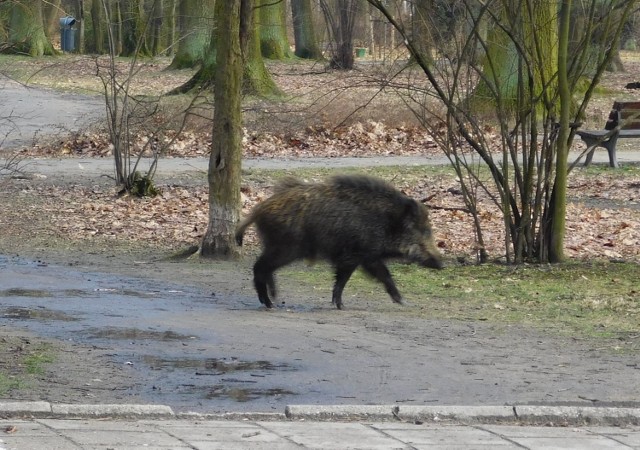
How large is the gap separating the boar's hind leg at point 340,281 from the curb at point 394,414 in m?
4.10

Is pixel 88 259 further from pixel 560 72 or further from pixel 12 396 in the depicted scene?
pixel 12 396

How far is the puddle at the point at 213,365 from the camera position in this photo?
8133 millimetres

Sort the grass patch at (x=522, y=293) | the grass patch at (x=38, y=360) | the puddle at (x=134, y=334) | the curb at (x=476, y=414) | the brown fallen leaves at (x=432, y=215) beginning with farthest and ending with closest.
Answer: the brown fallen leaves at (x=432, y=215)
the grass patch at (x=522, y=293)
the puddle at (x=134, y=334)
the grass patch at (x=38, y=360)
the curb at (x=476, y=414)

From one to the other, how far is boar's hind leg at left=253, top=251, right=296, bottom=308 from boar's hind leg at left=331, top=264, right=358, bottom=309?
477 millimetres

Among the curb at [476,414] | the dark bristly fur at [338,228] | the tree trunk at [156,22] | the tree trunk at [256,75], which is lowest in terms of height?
the curb at [476,414]

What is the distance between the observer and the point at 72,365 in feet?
26.6

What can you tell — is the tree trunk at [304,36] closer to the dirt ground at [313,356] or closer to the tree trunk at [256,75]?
the tree trunk at [256,75]

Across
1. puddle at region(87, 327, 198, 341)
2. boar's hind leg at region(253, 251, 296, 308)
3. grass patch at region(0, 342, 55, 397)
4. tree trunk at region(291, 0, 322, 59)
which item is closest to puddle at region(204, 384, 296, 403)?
grass patch at region(0, 342, 55, 397)

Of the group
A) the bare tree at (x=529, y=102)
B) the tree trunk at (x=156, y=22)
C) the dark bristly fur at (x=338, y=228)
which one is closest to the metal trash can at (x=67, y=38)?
the tree trunk at (x=156, y=22)

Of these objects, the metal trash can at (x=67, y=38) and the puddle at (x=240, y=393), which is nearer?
the puddle at (x=240, y=393)

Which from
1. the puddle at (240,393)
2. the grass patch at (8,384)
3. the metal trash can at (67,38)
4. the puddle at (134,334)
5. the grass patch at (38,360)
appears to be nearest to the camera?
the grass patch at (8,384)

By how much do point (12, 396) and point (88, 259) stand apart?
271 inches

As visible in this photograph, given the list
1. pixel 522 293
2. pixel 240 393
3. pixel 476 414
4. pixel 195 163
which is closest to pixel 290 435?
pixel 476 414

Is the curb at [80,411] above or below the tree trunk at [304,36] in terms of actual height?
below
